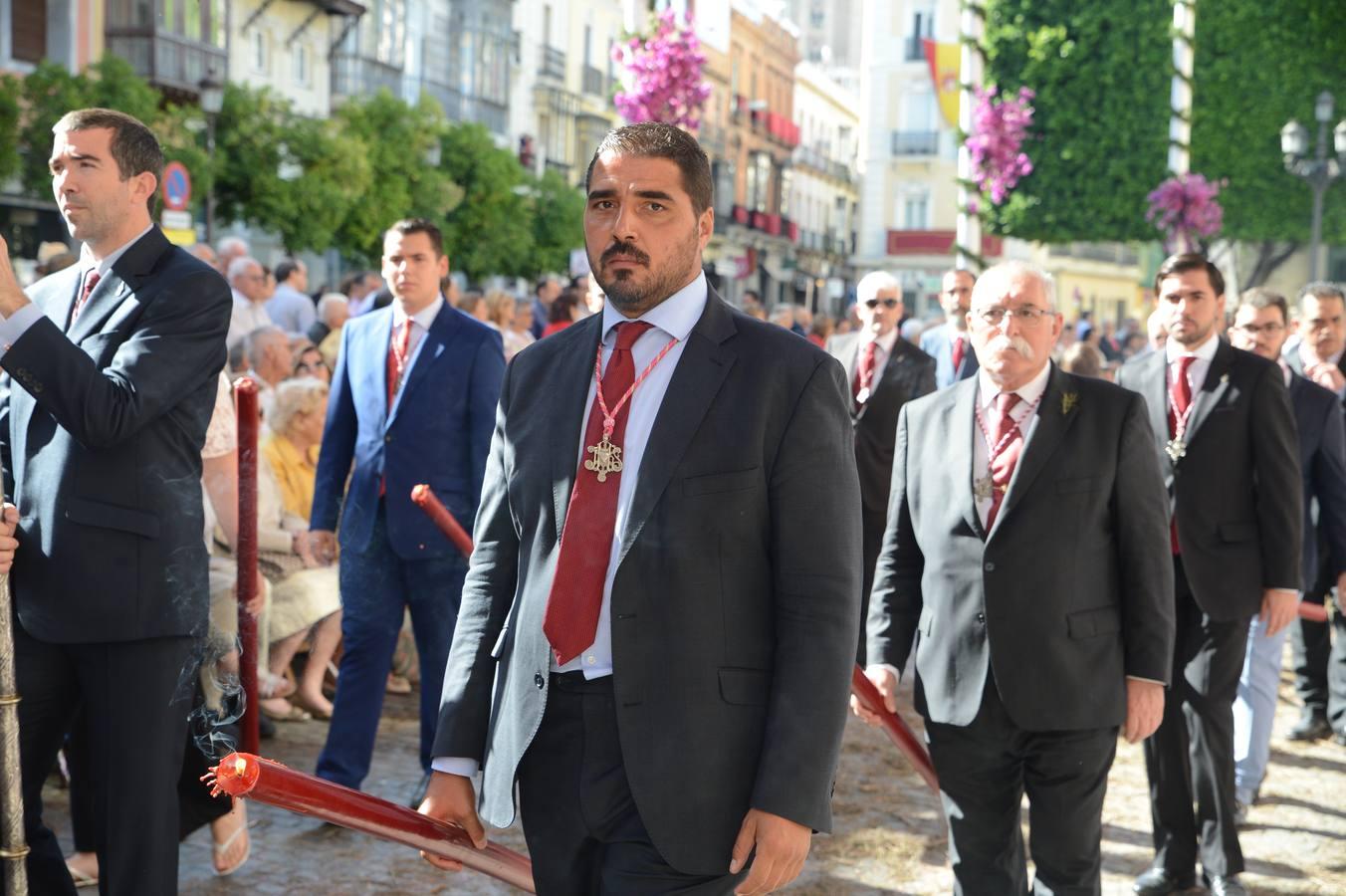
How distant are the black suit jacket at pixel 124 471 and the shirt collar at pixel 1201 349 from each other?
11.1 feet

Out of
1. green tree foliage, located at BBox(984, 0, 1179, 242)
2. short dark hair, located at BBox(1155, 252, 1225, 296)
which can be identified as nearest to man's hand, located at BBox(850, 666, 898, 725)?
short dark hair, located at BBox(1155, 252, 1225, 296)

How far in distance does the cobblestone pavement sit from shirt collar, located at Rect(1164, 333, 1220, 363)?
→ 190cm

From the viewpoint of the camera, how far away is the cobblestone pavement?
5590mm

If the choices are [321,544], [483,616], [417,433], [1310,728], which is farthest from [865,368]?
[483,616]

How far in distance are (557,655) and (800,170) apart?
251 feet

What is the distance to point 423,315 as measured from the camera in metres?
6.42

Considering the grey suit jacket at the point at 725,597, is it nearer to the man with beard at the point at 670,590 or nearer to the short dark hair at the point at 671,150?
the man with beard at the point at 670,590

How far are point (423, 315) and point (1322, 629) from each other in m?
5.34

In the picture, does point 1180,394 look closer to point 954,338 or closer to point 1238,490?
point 1238,490

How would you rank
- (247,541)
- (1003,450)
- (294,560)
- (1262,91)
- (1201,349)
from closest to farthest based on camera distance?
(1003,450), (247,541), (1201,349), (294,560), (1262,91)

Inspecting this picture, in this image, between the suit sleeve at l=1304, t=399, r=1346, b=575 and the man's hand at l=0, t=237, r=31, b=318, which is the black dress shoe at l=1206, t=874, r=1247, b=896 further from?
the man's hand at l=0, t=237, r=31, b=318

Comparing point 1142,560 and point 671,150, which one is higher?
point 671,150

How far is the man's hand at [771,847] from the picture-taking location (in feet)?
9.30

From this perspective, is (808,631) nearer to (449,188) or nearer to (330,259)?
(449,188)
